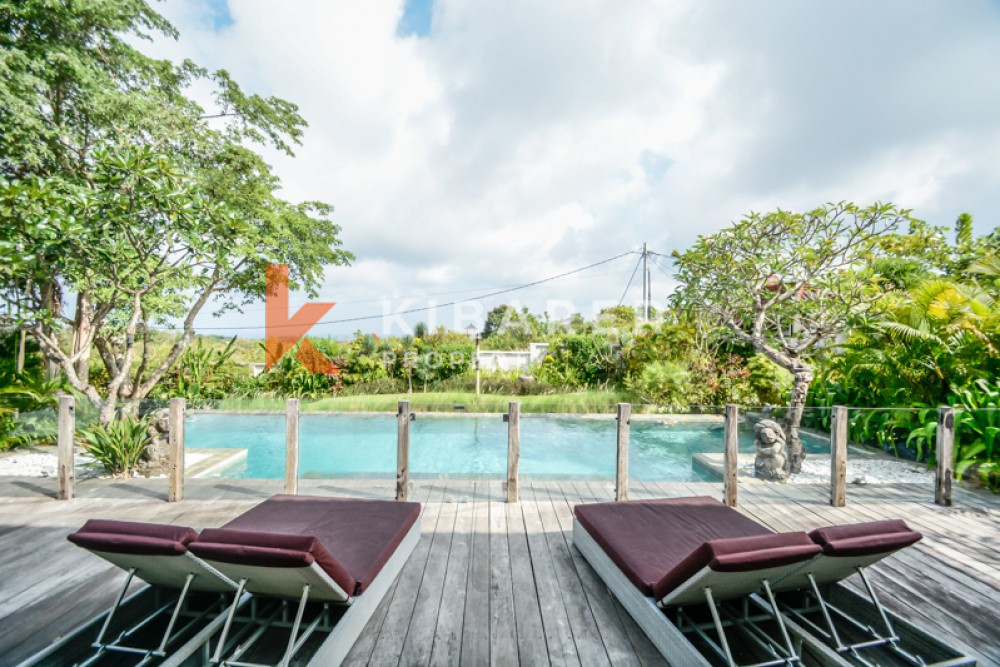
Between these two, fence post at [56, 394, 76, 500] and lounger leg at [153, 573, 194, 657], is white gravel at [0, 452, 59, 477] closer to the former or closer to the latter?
fence post at [56, 394, 76, 500]

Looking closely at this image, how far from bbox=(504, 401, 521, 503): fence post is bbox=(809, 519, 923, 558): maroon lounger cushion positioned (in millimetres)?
2562

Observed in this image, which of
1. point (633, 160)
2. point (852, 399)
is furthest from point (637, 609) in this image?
point (633, 160)

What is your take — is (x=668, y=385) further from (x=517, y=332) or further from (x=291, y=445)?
(x=517, y=332)

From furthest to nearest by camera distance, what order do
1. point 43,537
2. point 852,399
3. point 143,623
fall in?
point 852,399 → point 43,537 → point 143,623

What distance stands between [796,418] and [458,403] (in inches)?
281

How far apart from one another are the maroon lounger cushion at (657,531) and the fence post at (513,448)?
113cm

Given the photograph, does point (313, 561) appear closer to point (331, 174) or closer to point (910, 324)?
point (910, 324)

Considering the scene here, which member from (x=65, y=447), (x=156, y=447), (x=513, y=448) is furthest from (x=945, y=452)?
(x=156, y=447)

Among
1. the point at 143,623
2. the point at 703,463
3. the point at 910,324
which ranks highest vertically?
the point at 910,324

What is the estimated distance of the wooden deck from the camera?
2129 mm

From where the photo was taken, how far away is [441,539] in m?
3.35

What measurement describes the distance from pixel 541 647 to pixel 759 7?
29.1ft

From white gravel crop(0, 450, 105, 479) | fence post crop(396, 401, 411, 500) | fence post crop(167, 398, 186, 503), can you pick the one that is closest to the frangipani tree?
fence post crop(396, 401, 411, 500)

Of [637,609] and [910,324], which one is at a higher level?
[910,324]
